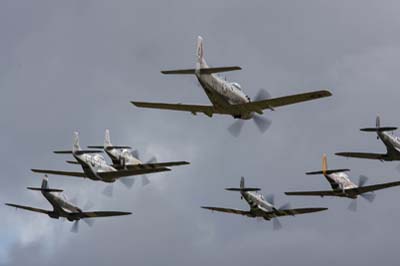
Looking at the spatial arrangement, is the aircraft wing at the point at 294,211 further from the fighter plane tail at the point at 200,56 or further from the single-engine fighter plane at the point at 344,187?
the fighter plane tail at the point at 200,56

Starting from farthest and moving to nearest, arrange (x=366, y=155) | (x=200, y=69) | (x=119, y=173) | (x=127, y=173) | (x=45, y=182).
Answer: (x=45, y=182) → (x=366, y=155) → (x=119, y=173) → (x=127, y=173) → (x=200, y=69)

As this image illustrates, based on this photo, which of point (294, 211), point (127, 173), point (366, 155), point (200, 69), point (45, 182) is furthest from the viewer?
point (294, 211)

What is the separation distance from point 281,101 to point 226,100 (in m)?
4.61

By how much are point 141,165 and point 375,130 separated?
25.3m

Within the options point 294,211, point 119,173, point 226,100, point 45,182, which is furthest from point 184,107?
point 294,211

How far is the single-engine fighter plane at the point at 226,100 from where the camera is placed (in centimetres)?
7938

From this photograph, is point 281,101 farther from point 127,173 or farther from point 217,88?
point 127,173

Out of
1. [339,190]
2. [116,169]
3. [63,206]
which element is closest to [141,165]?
[116,169]

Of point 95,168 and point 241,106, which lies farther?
point 95,168

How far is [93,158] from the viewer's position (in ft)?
338

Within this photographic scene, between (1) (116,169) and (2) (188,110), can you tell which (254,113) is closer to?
(2) (188,110)

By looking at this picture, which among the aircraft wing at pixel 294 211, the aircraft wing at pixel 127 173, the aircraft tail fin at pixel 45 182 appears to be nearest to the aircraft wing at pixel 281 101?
the aircraft wing at pixel 127 173

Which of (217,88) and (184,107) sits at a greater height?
(217,88)

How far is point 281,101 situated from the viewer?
266 ft
